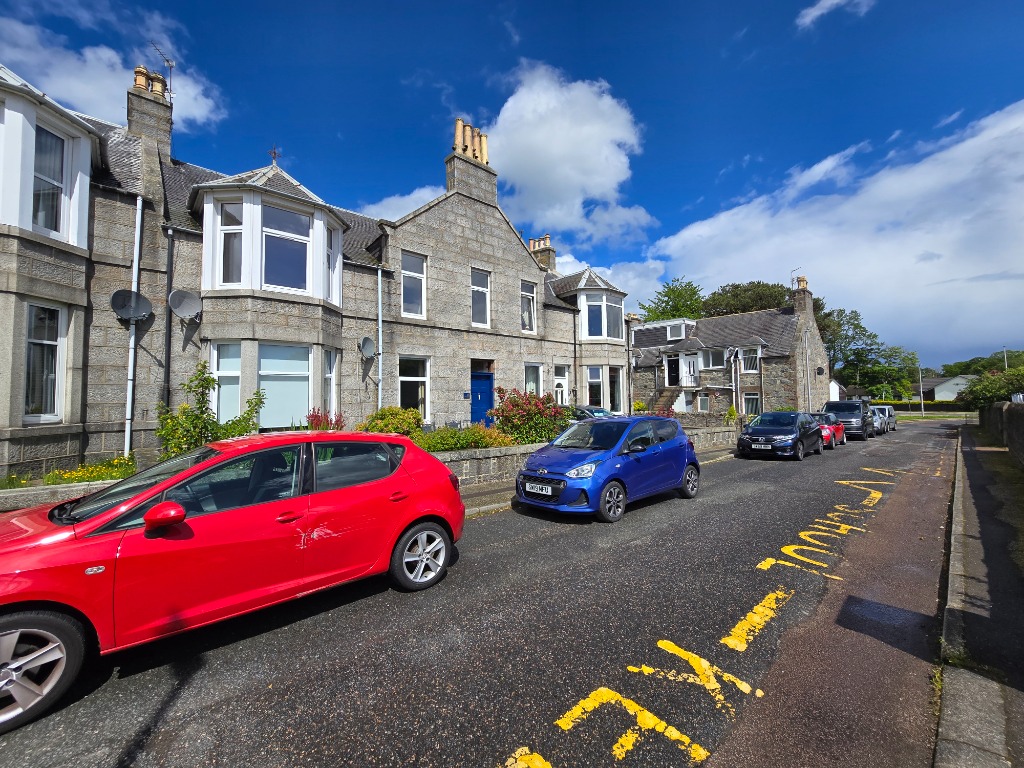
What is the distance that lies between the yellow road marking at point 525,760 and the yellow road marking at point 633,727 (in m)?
0.27

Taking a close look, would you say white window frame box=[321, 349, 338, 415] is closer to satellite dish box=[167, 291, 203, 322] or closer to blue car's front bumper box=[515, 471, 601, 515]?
satellite dish box=[167, 291, 203, 322]

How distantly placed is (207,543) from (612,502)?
5425 mm

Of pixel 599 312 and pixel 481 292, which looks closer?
pixel 481 292

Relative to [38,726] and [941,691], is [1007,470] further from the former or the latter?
[38,726]

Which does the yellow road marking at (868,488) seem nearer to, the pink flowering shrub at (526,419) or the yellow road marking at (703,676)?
the pink flowering shrub at (526,419)

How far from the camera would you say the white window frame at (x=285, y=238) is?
1043 cm

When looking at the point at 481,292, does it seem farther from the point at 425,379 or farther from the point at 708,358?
the point at 708,358

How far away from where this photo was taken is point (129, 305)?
9.05 m

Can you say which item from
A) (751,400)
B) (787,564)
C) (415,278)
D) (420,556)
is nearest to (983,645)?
(787,564)

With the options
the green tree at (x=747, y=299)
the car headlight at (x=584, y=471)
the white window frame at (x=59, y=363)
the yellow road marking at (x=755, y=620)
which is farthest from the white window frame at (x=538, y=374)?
the green tree at (x=747, y=299)

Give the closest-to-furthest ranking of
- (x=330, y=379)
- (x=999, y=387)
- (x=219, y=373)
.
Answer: (x=219, y=373), (x=330, y=379), (x=999, y=387)

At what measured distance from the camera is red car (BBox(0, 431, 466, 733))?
2.76 metres

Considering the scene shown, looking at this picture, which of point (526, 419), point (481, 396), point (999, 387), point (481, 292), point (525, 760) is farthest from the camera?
point (999, 387)

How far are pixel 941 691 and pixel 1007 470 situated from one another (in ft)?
43.4
